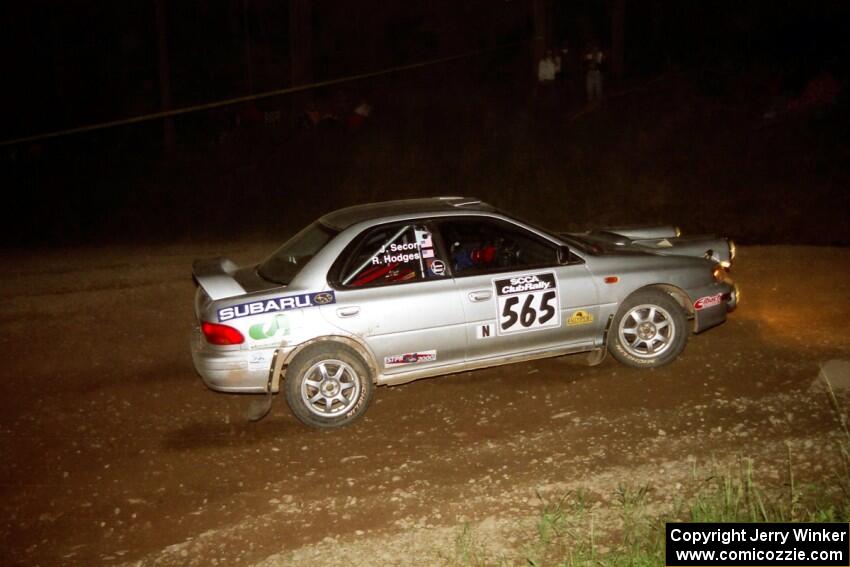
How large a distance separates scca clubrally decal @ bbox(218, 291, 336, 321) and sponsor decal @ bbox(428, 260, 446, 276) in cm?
81

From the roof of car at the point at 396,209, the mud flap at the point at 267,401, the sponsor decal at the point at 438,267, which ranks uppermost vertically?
the roof of car at the point at 396,209

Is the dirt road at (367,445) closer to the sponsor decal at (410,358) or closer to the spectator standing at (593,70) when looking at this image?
the sponsor decal at (410,358)

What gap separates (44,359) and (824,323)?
7710mm

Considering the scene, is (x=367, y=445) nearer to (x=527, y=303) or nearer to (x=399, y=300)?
(x=399, y=300)

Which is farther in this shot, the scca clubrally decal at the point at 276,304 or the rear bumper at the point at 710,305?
the rear bumper at the point at 710,305

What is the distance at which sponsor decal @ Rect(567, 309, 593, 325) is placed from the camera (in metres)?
6.89

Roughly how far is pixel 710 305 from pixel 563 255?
144 centimetres

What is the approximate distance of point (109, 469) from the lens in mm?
6098

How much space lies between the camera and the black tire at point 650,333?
23.3 ft

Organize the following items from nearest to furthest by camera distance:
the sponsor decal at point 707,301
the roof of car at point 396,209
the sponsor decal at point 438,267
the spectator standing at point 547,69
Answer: the sponsor decal at point 438,267, the roof of car at point 396,209, the sponsor decal at point 707,301, the spectator standing at point 547,69

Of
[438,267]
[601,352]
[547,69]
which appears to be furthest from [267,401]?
[547,69]

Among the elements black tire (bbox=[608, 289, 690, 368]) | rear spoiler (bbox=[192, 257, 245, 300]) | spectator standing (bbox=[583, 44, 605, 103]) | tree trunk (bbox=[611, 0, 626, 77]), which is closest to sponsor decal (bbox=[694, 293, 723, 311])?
black tire (bbox=[608, 289, 690, 368])

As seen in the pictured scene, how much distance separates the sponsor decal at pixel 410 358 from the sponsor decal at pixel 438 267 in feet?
2.00

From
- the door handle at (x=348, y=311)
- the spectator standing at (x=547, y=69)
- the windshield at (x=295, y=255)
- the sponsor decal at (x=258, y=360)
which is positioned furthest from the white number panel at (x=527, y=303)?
the spectator standing at (x=547, y=69)
